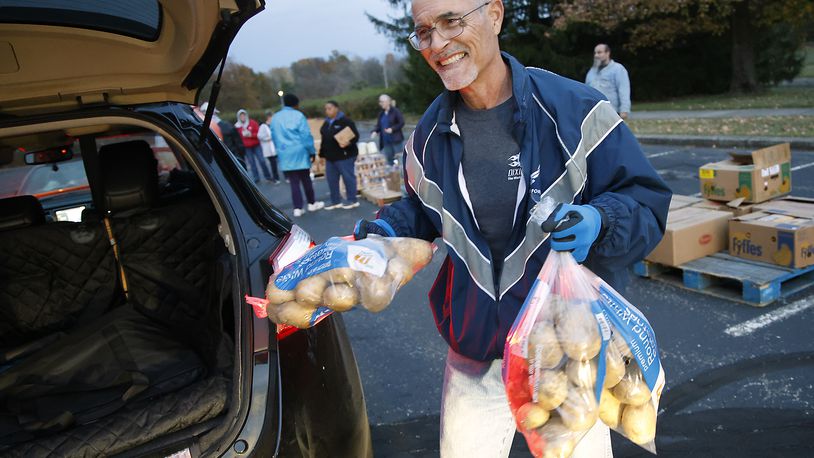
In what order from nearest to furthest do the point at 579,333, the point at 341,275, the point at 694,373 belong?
the point at 579,333 → the point at 341,275 → the point at 694,373

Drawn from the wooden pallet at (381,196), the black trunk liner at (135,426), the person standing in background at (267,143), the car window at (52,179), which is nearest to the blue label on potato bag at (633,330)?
the black trunk liner at (135,426)

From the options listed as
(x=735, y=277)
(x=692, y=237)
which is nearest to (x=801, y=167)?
(x=692, y=237)

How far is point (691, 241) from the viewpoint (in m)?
4.71

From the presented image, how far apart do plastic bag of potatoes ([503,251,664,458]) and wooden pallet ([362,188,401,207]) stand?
783 centimetres

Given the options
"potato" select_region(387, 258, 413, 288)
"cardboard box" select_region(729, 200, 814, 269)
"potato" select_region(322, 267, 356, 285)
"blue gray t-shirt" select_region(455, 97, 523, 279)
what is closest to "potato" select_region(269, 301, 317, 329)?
"potato" select_region(322, 267, 356, 285)

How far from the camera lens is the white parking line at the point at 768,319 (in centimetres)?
391

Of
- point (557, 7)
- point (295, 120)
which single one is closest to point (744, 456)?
point (295, 120)

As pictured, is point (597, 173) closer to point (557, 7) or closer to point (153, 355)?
point (153, 355)

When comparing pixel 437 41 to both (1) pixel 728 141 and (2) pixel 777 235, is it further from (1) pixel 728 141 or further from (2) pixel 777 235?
(1) pixel 728 141

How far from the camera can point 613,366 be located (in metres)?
1.61

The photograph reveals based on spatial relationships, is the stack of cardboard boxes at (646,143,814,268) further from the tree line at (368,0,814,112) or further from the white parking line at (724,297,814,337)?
the tree line at (368,0,814,112)

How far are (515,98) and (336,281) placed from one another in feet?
2.40

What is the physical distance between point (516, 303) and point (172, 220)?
2058mm

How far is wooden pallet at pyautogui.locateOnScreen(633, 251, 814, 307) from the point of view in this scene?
4.21 meters
